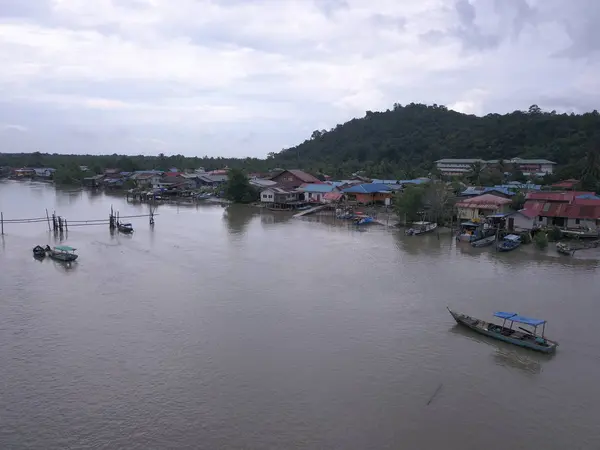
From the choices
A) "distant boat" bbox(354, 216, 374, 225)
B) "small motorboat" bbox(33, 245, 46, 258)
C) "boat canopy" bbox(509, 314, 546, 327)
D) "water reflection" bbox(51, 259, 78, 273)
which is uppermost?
"distant boat" bbox(354, 216, 374, 225)

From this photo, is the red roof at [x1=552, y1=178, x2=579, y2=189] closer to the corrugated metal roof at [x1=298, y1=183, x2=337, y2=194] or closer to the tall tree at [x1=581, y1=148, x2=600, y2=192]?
the tall tree at [x1=581, y1=148, x2=600, y2=192]

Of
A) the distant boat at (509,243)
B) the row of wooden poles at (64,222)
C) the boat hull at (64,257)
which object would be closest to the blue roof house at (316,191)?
the row of wooden poles at (64,222)

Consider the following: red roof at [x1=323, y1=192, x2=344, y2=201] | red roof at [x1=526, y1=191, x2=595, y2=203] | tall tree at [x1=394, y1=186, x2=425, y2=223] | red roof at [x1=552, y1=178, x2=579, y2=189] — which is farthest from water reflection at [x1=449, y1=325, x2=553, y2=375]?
red roof at [x1=552, y1=178, x2=579, y2=189]

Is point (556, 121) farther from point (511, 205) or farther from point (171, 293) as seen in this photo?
point (171, 293)

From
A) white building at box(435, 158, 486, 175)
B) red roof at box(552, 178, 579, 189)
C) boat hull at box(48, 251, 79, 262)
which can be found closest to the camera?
boat hull at box(48, 251, 79, 262)

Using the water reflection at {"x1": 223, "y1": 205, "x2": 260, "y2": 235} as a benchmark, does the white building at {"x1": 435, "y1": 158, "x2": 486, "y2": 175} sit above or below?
above

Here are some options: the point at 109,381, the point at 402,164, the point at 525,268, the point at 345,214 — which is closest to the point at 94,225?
the point at 345,214
